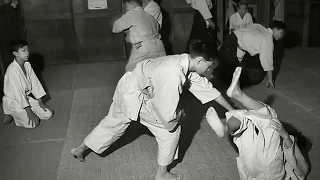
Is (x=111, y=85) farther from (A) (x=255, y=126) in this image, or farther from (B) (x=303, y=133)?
(A) (x=255, y=126)

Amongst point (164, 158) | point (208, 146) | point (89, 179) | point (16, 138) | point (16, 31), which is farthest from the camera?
point (16, 31)

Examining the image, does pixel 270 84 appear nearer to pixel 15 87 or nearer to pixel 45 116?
pixel 45 116

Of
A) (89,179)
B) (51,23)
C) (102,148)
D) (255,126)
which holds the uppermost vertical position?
(51,23)

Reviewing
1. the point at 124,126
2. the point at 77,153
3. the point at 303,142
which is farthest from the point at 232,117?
the point at 77,153

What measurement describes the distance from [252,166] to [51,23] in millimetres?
6056

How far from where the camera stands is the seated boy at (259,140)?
2.74 meters

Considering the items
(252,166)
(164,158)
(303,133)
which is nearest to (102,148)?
(164,158)

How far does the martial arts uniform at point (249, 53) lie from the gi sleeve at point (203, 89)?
2.60m

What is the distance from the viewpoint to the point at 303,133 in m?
4.07

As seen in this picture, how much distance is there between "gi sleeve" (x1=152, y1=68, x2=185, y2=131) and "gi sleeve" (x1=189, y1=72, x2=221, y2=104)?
404 mm

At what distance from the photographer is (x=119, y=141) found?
4.11 meters

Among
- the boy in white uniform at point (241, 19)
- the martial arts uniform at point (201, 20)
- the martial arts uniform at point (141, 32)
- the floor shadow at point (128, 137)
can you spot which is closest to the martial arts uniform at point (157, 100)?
the floor shadow at point (128, 137)

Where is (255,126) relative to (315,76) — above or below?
above

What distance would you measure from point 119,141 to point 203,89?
4.57ft
